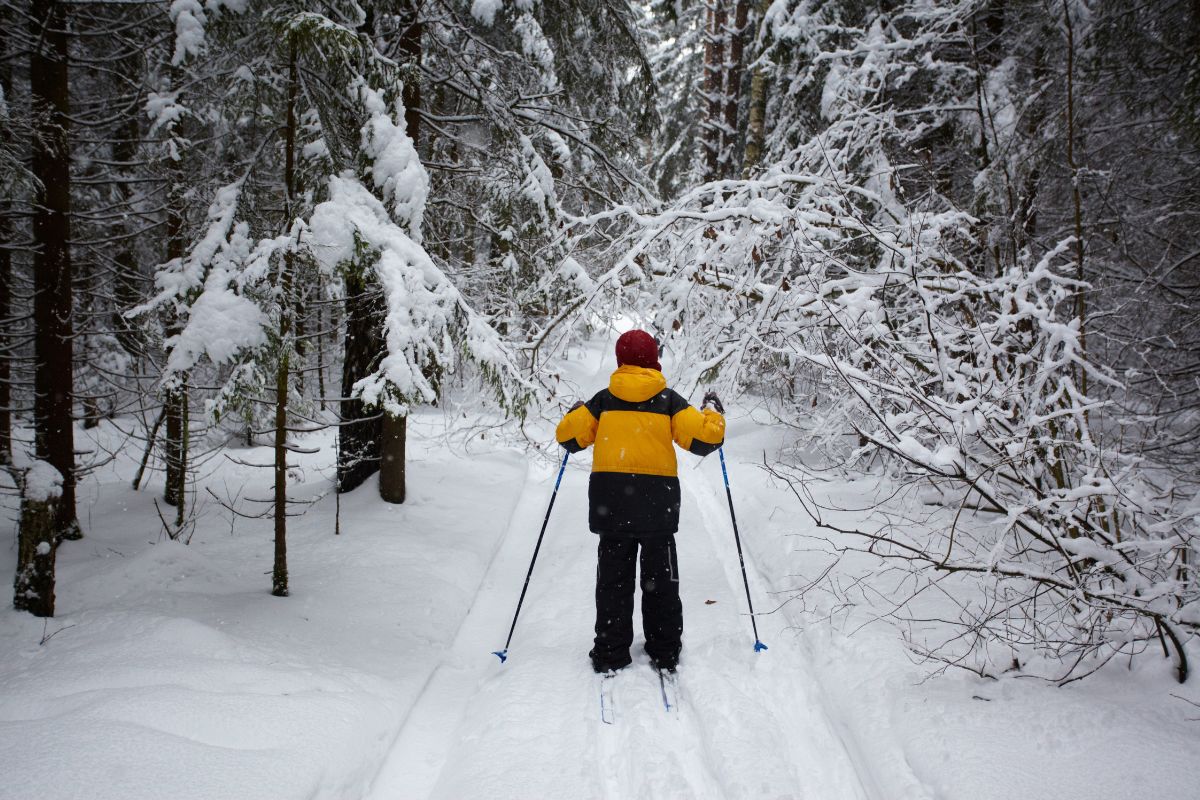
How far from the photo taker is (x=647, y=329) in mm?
5676

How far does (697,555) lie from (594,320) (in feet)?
9.28

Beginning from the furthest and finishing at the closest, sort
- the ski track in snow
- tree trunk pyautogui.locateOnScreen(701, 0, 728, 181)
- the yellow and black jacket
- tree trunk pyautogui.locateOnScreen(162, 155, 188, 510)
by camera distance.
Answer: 1. tree trunk pyautogui.locateOnScreen(701, 0, 728, 181)
2. tree trunk pyautogui.locateOnScreen(162, 155, 188, 510)
3. the yellow and black jacket
4. the ski track in snow

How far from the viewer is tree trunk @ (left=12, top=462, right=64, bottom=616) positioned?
4926mm

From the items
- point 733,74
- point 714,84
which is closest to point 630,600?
point 733,74

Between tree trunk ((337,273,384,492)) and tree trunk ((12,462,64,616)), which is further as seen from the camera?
tree trunk ((337,273,384,492))

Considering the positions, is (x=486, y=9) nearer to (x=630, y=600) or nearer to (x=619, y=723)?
(x=630, y=600)

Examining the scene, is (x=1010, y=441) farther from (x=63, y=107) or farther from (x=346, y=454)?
(x=63, y=107)

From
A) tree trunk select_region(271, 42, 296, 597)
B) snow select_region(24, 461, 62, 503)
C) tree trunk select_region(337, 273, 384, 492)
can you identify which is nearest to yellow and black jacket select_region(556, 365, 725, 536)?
tree trunk select_region(271, 42, 296, 597)

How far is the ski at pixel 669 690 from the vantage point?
3.60 m

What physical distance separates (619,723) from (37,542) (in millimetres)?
5277

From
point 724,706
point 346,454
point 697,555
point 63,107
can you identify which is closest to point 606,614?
point 724,706

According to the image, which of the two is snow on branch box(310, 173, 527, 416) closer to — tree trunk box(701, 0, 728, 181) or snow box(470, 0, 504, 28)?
snow box(470, 0, 504, 28)

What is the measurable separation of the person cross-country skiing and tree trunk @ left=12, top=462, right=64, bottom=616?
15.8 ft

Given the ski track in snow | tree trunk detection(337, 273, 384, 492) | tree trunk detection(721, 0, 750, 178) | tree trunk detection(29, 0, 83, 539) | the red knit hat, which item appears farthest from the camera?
tree trunk detection(721, 0, 750, 178)
